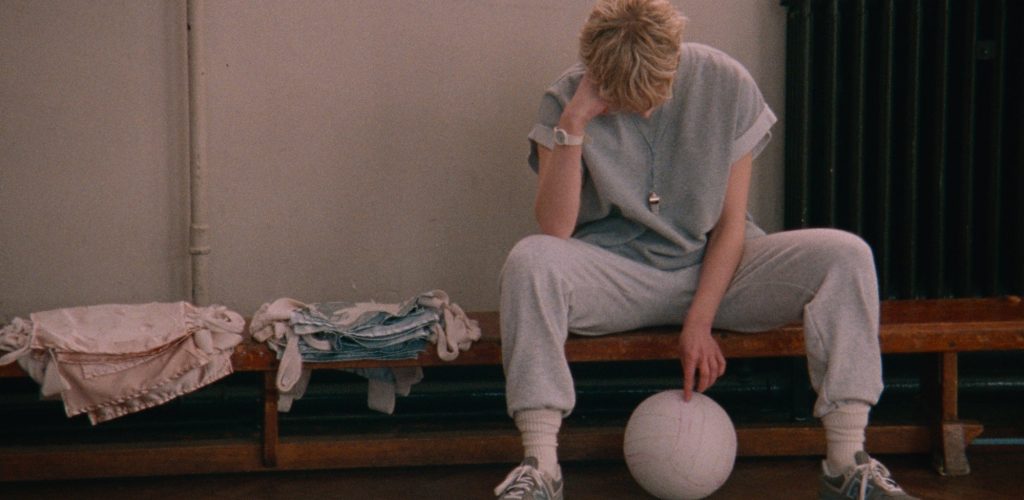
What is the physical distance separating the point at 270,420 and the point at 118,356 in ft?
1.10

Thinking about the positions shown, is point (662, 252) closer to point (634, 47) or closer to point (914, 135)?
point (634, 47)

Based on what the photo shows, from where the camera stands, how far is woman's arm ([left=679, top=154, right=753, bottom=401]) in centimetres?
204

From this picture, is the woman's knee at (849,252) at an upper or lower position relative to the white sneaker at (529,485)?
upper

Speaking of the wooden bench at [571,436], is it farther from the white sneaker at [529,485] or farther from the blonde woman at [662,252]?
the white sneaker at [529,485]

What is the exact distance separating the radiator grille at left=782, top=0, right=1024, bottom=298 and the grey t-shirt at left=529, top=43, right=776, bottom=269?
483 millimetres

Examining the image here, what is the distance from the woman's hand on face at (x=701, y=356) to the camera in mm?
2039

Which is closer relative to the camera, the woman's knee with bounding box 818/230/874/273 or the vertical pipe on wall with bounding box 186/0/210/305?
the woman's knee with bounding box 818/230/874/273

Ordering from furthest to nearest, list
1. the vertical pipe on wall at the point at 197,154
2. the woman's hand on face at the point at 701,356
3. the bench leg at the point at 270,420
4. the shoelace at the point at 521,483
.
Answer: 1. the vertical pipe on wall at the point at 197,154
2. the bench leg at the point at 270,420
3. the woman's hand on face at the point at 701,356
4. the shoelace at the point at 521,483

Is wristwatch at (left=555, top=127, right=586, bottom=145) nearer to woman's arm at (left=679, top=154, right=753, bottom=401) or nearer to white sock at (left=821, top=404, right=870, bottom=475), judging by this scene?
woman's arm at (left=679, top=154, right=753, bottom=401)

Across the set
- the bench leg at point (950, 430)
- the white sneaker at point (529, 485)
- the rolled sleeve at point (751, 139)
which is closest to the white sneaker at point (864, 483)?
the bench leg at point (950, 430)

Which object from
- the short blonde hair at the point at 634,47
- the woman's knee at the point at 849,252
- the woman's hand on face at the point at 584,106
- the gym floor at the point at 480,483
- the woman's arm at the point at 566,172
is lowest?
the gym floor at the point at 480,483

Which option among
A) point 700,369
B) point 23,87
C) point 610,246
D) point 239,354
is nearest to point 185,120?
point 23,87

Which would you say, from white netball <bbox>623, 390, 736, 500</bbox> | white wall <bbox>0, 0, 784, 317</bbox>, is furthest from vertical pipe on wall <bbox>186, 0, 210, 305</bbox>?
white netball <bbox>623, 390, 736, 500</bbox>

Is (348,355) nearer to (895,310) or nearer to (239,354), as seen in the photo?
(239,354)
